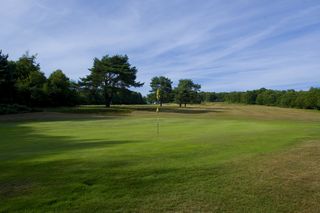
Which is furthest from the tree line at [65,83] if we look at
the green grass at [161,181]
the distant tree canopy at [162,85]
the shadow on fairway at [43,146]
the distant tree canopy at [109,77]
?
the green grass at [161,181]

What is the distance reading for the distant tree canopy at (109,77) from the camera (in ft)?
213

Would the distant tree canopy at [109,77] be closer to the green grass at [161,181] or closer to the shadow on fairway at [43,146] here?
the shadow on fairway at [43,146]

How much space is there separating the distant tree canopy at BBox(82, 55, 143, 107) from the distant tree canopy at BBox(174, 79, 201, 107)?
117 feet

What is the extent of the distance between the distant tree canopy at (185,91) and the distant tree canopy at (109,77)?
35.5 metres

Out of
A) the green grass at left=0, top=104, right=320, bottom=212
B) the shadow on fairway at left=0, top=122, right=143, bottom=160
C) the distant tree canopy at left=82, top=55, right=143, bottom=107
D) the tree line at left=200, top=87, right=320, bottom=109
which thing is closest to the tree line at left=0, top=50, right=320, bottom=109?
the distant tree canopy at left=82, top=55, right=143, bottom=107

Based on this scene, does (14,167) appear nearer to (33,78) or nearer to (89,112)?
(89,112)

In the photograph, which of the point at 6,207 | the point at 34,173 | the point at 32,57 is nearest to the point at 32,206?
the point at 6,207

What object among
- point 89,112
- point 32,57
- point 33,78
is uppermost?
point 32,57

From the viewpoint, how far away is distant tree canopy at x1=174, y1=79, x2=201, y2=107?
101 m

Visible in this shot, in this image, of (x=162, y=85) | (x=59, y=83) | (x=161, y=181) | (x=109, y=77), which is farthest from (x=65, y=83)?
(x=161, y=181)

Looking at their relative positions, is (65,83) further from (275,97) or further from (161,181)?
(275,97)

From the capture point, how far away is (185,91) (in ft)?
333

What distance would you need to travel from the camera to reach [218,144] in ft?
40.3

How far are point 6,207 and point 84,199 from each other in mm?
1257
